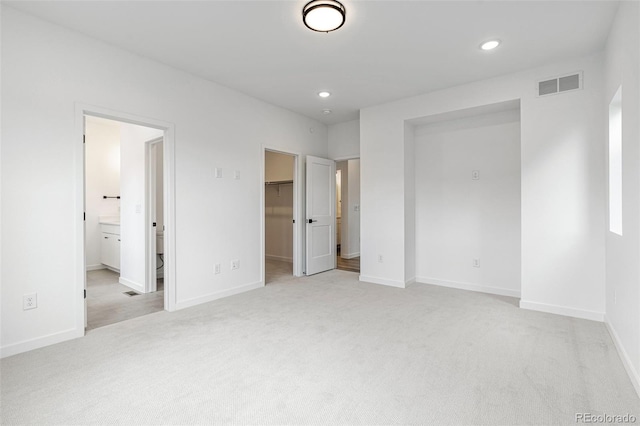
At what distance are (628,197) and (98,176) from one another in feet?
24.6

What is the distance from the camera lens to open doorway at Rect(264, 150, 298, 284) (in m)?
6.71

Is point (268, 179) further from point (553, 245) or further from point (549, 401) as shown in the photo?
point (549, 401)

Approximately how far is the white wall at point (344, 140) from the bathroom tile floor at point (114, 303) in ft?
11.7

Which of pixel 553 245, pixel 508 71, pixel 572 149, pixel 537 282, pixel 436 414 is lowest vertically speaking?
pixel 436 414

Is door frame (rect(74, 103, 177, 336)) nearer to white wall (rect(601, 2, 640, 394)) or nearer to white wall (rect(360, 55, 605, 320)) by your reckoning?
white wall (rect(360, 55, 605, 320))

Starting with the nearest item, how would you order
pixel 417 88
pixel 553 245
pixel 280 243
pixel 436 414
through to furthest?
pixel 436 414 → pixel 553 245 → pixel 417 88 → pixel 280 243

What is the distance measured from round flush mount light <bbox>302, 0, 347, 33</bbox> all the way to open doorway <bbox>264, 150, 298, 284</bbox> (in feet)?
13.4

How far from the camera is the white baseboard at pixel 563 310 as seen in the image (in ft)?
10.5

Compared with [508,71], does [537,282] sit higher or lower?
lower

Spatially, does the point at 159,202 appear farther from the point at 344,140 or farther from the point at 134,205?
the point at 344,140

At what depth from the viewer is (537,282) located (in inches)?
137

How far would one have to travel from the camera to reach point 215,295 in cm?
393

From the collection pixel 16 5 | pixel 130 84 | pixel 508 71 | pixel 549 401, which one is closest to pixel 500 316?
pixel 549 401

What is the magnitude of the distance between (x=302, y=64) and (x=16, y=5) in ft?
7.66
